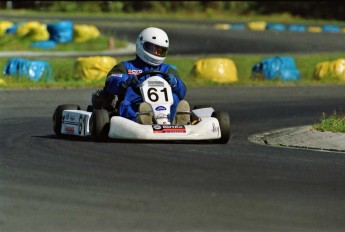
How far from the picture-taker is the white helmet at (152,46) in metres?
12.9

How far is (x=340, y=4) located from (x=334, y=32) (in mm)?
13649

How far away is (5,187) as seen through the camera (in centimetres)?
830

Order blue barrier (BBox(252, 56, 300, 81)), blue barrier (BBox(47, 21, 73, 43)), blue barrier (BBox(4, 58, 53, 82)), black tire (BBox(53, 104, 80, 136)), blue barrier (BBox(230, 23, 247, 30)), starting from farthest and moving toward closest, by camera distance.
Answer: blue barrier (BBox(230, 23, 247, 30))
blue barrier (BBox(47, 21, 73, 43))
blue barrier (BBox(252, 56, 300, 81))
blue barrier (BBox(4, 58, 53, 82))
black tire (BBox(53, 104, 80, 136))

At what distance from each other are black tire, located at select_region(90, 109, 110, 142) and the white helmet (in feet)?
3.74

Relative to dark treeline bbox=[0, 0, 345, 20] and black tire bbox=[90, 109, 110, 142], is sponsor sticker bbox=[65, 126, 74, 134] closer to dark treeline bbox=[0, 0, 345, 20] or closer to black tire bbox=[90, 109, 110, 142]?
black tire bbox=[90, 109, 110, 142]

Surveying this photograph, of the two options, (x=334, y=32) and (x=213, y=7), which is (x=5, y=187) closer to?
(x=334, y=32)

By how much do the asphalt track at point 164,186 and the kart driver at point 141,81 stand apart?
1.45 ft

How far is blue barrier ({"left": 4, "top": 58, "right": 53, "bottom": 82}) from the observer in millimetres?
23656

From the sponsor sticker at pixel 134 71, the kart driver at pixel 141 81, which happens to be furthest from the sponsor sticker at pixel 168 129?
the sponsor sticker at pixel 134 71

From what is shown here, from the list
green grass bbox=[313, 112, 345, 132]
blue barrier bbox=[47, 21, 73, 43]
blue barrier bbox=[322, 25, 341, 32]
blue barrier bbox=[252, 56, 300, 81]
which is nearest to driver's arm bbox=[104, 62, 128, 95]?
green grass bbox=[313, 112, 345, 132]

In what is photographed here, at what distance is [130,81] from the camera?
41.2 feet

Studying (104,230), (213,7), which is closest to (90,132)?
(104,230)

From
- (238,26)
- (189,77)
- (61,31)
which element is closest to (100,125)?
(189,77)

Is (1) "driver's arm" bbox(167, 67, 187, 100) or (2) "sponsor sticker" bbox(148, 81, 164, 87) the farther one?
(1) "driver's arm" bbox(167, 67, 187, 100)
